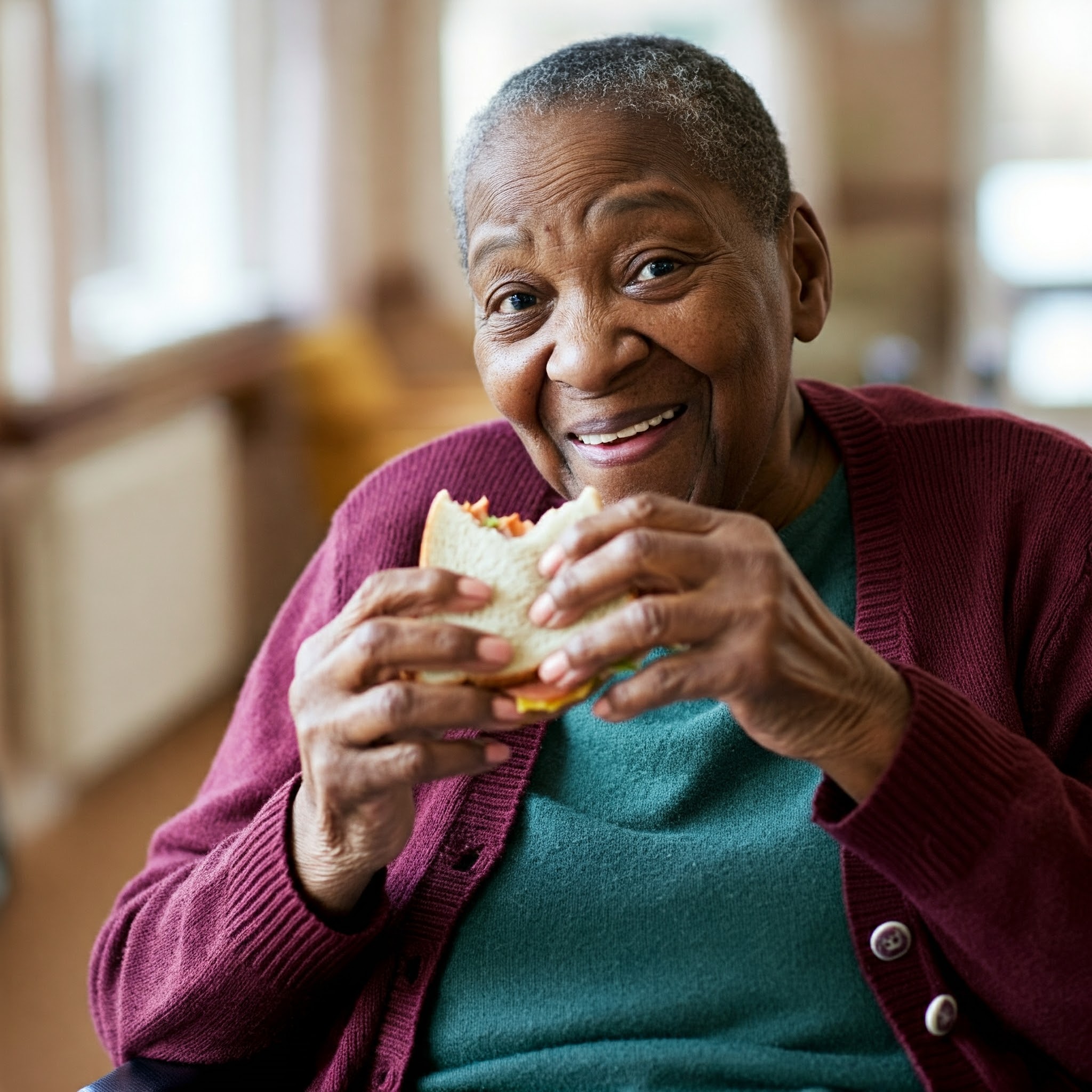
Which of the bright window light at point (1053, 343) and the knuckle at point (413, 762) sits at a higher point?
the knuckle at point (413, 762)

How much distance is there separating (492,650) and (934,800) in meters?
0.34

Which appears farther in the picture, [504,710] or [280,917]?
[280,917]

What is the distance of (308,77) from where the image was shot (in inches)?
223

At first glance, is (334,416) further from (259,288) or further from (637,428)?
(637,428)

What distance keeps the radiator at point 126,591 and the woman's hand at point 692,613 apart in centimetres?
316

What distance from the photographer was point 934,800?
3.62 feet

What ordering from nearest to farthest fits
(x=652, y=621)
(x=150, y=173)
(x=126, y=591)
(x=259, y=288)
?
(x=652, y=621), (x=126, y=591), (x=150, y=173), (x=259, y=288)

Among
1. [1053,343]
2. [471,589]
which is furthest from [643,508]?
[1053,343]

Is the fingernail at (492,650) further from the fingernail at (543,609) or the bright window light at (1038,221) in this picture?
the bright window light at (1038,221)

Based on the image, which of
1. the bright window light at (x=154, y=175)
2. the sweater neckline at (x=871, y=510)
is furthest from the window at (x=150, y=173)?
the sweater neckline at (x=871, y=510)

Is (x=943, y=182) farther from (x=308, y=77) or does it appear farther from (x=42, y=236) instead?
(x=42, y=236)

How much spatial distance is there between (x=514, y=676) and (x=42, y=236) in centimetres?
317

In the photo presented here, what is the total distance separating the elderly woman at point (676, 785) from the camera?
113 cm

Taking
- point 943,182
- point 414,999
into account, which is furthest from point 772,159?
point 943,182
